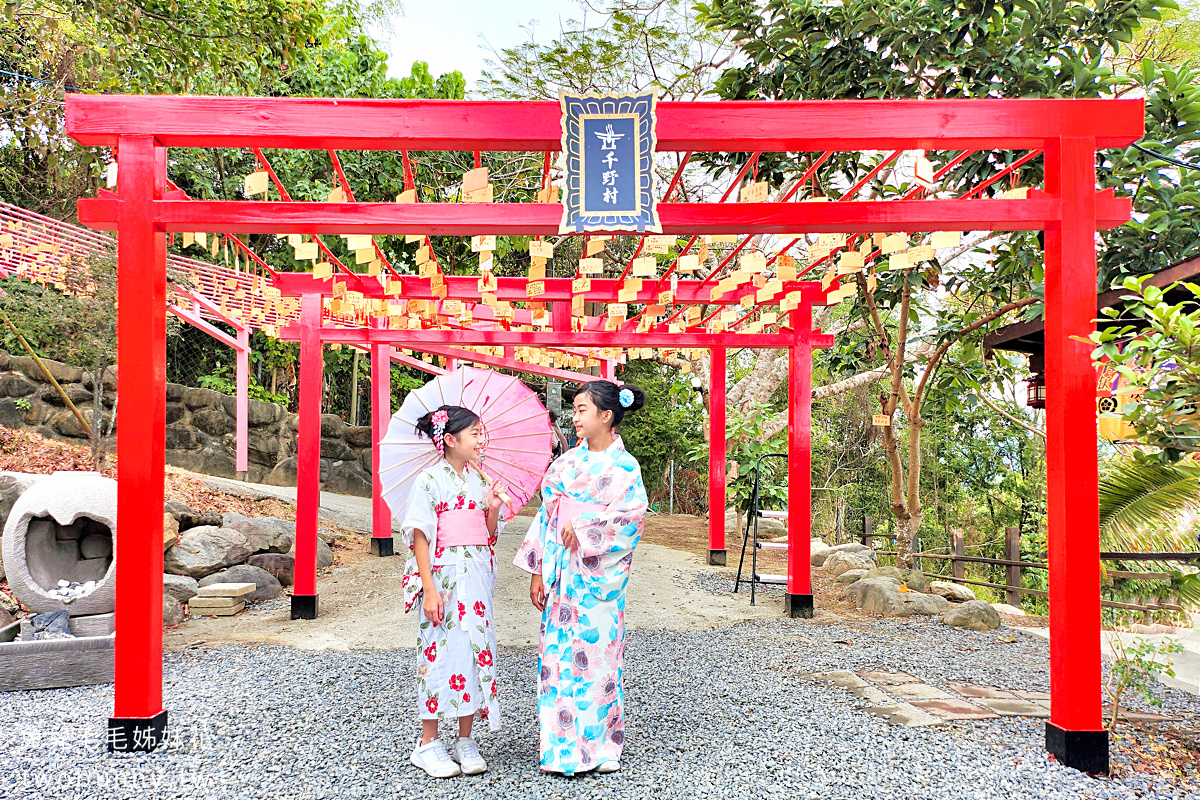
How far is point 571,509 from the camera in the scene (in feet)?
9.11

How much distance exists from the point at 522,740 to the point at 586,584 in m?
0.82

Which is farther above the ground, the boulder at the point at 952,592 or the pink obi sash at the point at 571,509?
the pink obi sash at the point at 571,509

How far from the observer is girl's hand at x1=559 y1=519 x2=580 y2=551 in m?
2.73

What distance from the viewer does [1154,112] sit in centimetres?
395

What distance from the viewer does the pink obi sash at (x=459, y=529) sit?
107 inches

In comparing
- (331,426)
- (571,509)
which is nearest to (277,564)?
(571,509)

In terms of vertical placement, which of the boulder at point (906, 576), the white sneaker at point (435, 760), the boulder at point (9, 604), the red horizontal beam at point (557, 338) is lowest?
the boulder at point (906, 576)

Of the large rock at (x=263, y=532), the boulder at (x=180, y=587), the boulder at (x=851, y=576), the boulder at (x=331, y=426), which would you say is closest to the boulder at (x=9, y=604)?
the boulder at (x=180, y=587)

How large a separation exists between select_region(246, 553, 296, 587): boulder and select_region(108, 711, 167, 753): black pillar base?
3523 mm

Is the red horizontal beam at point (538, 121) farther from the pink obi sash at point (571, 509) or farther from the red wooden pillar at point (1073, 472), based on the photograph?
the pink obi sash at point (571, 509)

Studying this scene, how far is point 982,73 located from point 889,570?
4.14 meters

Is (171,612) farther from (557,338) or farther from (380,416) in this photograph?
(557,338)

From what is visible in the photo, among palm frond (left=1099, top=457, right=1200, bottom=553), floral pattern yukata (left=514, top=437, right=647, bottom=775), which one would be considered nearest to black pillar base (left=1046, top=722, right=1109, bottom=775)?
palm frond (left=1099, top=457, right=1200, bottom=553)

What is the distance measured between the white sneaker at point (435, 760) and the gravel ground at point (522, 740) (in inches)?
1.6
